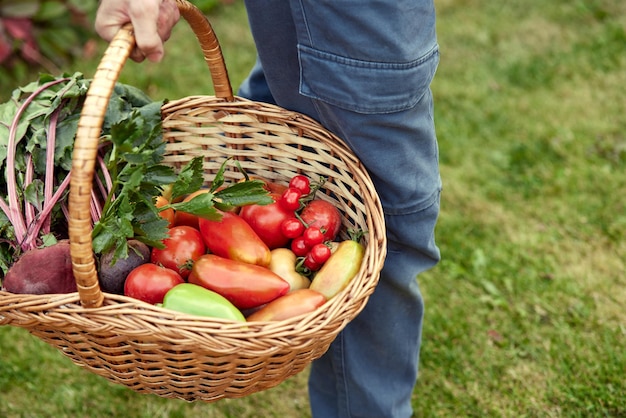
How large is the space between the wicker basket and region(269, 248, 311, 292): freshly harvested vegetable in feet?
0.51

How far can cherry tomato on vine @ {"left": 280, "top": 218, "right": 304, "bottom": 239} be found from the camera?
4.68 ft

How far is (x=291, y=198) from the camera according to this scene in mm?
1420

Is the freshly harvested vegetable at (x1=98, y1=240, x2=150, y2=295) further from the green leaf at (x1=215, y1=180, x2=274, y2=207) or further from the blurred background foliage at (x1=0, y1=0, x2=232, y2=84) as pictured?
the blurred background foliage at (x1=0, y1=0, x2=232, y2=84)

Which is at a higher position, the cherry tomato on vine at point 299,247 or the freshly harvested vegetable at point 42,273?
the freshly harvested vegetable at point 42,273

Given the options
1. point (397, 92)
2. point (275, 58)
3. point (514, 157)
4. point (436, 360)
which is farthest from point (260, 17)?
point (514, 157)

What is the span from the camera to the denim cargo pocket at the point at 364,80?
1.23 metres

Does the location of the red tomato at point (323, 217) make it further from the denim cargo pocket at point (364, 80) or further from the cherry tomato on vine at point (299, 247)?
the denim cargo pocket at point (364, 80)

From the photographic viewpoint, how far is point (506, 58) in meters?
3.53

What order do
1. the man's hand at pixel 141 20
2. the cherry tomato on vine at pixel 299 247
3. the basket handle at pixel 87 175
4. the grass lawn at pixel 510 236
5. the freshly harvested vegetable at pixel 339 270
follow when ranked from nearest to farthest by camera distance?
the basket handle at pixel 87 175 < the man's hand at pixel 141 20 < the freshly harvested vegetable at pixel 339 270 < the cherry tomato on vine at pixel 299 247 < the grass lawn at pixel 510 236

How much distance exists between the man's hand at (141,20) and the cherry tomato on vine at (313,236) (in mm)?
454

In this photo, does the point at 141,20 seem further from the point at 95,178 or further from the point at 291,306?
the point at 291,306

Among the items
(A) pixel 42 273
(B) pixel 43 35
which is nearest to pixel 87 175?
(A) pixel 42 273

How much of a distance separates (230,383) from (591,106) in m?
2.52

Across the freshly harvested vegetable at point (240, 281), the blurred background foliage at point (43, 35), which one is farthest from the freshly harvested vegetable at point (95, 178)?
the blurred background foliage at point (43, 35)
